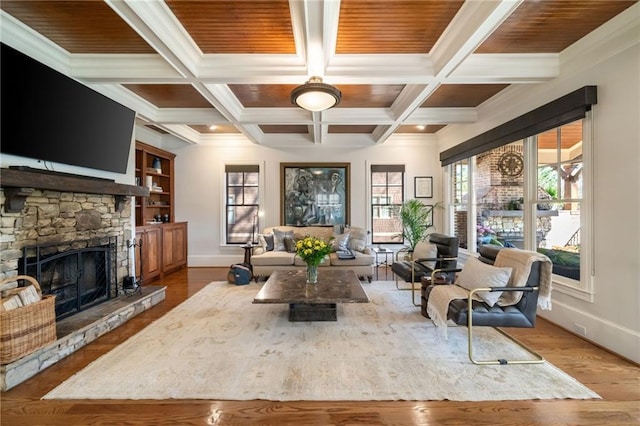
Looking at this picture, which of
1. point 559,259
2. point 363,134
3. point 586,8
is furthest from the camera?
point 363,134

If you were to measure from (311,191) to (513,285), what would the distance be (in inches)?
178

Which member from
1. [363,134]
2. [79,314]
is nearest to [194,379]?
[79,314]

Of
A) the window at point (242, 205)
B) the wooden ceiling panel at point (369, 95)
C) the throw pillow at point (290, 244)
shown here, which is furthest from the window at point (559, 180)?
the window at point (242, 205)

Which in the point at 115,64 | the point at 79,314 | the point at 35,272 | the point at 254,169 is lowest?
the point at 79,314

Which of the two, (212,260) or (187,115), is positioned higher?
(187,115)

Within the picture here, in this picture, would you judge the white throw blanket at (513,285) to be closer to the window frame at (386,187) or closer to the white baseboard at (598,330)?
the white baseboard at (598,330)

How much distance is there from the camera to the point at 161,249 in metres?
5.44

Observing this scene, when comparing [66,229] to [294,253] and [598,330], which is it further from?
[598,330]

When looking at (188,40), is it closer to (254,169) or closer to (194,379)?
(194,379)

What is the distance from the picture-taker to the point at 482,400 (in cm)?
199

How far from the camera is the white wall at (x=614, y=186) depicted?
248 cm

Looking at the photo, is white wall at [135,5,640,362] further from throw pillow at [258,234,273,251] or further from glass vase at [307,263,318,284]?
throw pillow at [258,234,273,251]

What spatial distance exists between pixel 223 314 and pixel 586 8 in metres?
4.65

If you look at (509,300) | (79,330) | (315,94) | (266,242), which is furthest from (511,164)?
(79,330)
